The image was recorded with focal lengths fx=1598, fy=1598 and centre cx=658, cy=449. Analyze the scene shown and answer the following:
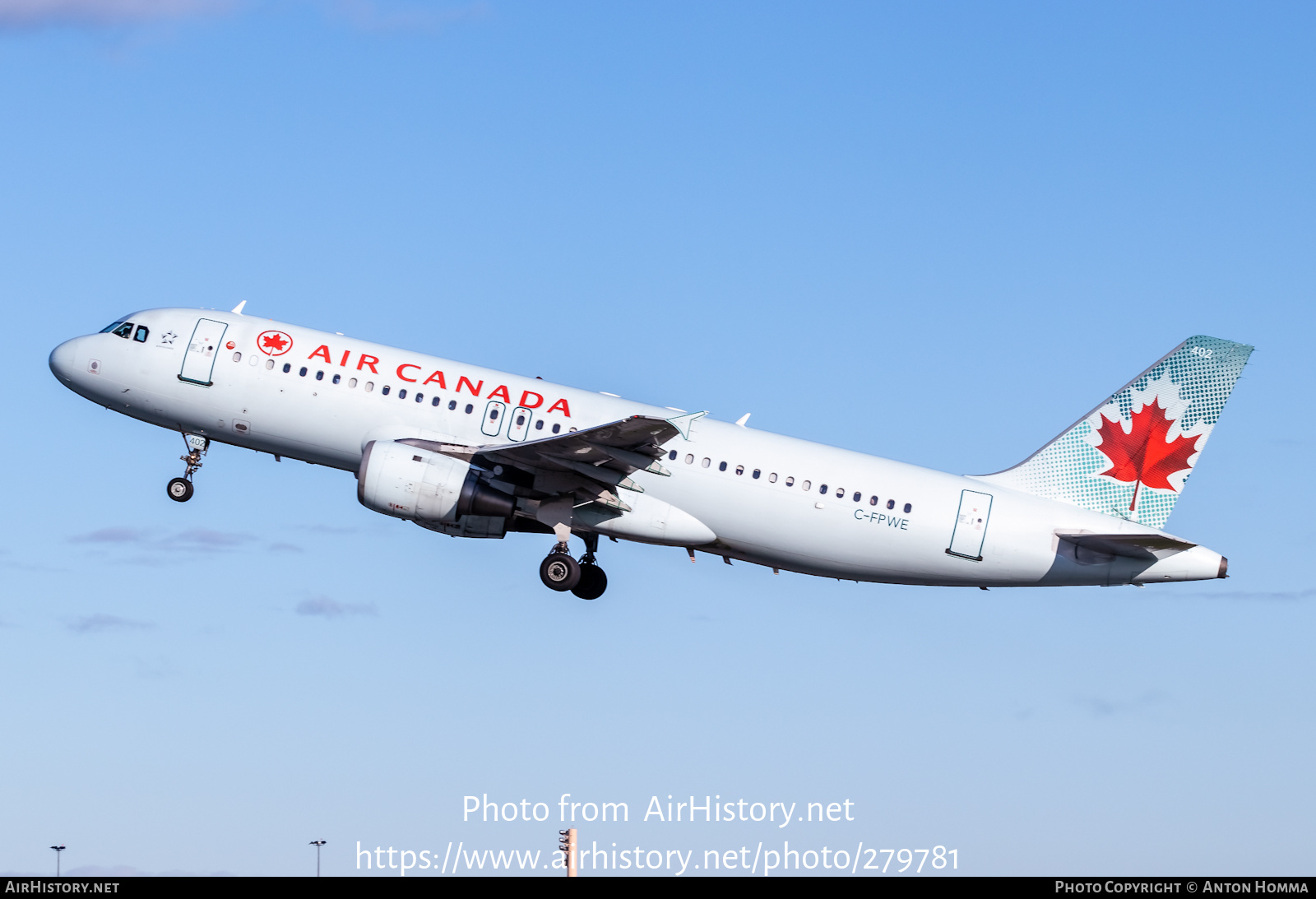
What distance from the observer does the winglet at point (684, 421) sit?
37406 mm

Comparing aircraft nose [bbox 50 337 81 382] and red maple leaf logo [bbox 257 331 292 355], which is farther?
aircraft nose [bbox 50 337 81 382]

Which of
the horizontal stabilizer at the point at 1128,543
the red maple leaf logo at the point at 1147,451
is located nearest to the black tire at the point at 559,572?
the horizontal stabilizer at the point at 1128,543

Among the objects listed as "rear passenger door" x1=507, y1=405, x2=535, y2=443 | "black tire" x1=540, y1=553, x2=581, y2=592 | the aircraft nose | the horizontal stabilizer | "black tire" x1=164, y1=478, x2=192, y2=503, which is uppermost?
the aircraft nose

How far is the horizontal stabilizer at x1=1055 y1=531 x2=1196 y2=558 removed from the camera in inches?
1522

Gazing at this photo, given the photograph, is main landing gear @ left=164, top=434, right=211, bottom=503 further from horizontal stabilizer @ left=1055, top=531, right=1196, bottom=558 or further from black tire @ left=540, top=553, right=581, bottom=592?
horizontal stabilizer @ left=1055, top=531, right=1196, bottom=558

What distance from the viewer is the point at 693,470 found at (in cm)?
4031

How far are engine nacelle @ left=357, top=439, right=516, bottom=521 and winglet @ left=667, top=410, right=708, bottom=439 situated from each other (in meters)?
5.05

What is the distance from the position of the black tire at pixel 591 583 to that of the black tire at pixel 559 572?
2275 millimetres

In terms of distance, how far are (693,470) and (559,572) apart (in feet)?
14.5

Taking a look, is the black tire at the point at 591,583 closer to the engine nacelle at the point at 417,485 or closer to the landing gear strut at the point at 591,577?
the landing gear strut at the point at 591,577

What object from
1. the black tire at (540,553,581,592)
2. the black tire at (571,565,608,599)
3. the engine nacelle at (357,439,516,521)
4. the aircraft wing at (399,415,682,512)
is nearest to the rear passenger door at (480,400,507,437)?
the aircraft wing at (399,415,682,512)
